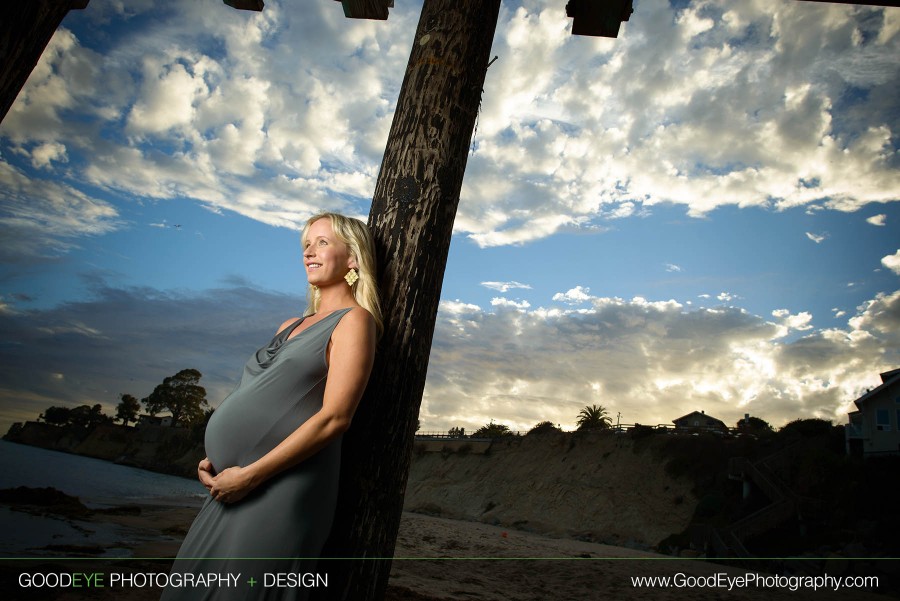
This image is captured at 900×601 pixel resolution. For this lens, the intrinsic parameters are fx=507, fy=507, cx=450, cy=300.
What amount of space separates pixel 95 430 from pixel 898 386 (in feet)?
410

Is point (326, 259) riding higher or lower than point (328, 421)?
higher

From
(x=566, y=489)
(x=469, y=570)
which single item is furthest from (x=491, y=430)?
(x=469, y=570)

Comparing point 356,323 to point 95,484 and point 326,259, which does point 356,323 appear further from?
point 95,484

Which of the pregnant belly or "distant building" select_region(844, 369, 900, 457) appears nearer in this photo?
the pregnant belly

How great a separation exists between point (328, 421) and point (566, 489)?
34.1 metres

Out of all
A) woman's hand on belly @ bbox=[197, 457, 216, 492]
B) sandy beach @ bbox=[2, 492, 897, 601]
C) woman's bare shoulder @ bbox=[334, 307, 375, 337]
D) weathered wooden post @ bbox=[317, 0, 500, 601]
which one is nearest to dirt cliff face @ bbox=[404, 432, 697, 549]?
sandy beach @ bbox=[2, 492, 897, 601]

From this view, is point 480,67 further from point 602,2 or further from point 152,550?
point 152,550

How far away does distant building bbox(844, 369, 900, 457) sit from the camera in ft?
78.2

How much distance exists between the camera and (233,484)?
1.70m

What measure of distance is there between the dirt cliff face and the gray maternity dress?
26.7 meters

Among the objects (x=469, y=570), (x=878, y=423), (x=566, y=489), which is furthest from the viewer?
(x=566, y=489)

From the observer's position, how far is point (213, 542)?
1.72 meters

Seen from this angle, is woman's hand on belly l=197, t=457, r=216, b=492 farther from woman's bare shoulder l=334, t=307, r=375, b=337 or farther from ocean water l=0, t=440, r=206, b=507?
ocean water l=0, t=440, r=206, b=507

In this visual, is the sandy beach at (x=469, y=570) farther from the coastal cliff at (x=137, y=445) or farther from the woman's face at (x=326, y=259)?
the coastal cliff at (x=137, y=445)
